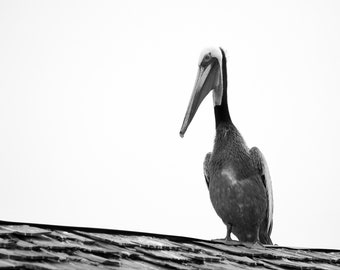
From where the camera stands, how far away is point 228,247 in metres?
5.31

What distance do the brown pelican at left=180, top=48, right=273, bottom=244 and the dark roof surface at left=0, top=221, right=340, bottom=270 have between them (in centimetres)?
273

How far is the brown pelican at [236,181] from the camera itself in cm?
819

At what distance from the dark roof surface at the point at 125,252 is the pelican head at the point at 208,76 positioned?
3766 mm

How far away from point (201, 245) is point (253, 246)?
1.99ft

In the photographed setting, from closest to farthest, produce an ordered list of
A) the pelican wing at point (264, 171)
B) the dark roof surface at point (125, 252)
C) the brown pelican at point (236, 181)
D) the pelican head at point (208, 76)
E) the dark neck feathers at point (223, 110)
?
the dark roof surface at point (125, 252) → the brown pelican at point (236, 181) → the pelican wing at point (264, 171) → the dark neck feathers at point (223, 110) → the pelican head at point (208, 76)

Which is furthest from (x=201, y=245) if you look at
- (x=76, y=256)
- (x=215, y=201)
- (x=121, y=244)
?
A: (x=215, y=201)

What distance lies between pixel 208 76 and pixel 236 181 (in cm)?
147

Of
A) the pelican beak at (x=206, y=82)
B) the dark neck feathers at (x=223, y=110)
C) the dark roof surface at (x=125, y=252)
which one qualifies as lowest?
the dark roof surface at (x=125, y=252)

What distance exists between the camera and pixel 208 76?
9.12 m

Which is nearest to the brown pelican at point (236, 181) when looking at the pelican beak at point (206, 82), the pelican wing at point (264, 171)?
the pelican wing at point (264, 171)

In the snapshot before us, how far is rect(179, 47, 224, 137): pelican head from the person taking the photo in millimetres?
9016

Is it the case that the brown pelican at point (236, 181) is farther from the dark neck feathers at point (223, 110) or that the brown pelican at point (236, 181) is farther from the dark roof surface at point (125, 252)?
the dark roof surface at point (125, 252)

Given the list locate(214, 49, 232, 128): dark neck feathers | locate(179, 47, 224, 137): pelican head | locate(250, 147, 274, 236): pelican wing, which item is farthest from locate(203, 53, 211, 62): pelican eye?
locate(250, 147, 274, 236): pelican wing

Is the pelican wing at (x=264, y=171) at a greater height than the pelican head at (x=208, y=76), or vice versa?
the pelican head at (x=208, y=76)
